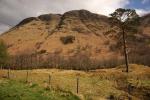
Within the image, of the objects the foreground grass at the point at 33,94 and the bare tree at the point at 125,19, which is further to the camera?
the bare tree at the point at 125,19

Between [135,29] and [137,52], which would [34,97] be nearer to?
[135,29]

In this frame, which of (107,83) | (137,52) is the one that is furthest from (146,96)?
(137,52)

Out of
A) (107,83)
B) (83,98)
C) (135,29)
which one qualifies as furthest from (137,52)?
(83,98)

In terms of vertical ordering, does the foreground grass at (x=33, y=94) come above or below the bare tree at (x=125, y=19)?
below

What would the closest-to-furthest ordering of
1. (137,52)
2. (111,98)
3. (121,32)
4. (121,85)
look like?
(111,98)
(121,85)
(121,32)
(137,52)

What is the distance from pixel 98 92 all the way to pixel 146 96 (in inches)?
212

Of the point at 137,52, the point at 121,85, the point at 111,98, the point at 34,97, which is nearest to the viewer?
the point at 34,97

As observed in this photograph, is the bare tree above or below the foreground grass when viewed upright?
above

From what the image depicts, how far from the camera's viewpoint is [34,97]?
24703 millimetres

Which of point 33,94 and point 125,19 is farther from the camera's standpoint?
point 125,19

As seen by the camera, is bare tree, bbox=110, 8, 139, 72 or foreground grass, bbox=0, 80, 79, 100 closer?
foreground grass, bbox=0, 80, 79, 100

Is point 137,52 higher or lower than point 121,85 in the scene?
higher

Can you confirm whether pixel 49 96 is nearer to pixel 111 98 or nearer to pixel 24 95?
pixel 24 95

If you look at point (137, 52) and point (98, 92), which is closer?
point (98, 92)
